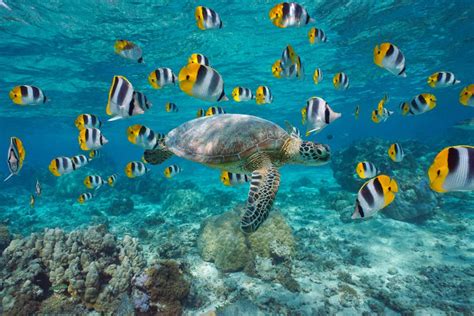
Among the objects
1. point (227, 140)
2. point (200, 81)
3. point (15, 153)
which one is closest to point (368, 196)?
point (227, 140)

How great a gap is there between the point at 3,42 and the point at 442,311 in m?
22.6

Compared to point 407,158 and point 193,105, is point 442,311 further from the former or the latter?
point 193,105

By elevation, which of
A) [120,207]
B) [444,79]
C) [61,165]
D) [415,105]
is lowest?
[120,207]

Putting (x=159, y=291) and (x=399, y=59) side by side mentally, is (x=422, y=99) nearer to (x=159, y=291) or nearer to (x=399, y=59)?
(x=399, y=59)

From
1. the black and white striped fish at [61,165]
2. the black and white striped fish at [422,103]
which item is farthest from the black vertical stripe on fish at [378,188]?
the black and white striped fish at [61,165]

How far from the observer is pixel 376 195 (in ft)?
11.6

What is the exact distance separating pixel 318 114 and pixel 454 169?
3193 mm

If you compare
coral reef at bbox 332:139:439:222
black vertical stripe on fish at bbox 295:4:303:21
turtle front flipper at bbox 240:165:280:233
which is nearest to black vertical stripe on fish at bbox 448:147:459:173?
turtle front flipper at bbox 240:165:280:233

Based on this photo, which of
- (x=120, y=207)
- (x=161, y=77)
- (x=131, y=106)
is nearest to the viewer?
(x=131, y=106)

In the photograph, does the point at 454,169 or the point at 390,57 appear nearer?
the point at 454,169

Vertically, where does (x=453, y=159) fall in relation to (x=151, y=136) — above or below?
below

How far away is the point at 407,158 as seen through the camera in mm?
13469

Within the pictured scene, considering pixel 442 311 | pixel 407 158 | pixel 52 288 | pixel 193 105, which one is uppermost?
pixel 193 105

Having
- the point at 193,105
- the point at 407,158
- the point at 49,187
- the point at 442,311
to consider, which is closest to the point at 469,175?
the point at 442,311
